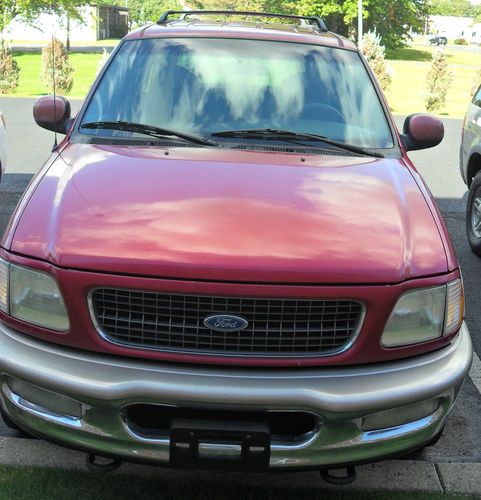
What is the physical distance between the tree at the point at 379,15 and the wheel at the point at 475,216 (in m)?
39.6

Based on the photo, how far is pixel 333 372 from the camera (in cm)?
257

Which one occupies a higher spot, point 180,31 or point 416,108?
point 180,31

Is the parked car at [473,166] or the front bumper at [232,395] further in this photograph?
the parked car at [473,166]

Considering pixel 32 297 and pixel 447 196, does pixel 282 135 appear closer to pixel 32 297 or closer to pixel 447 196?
pixel 32 297

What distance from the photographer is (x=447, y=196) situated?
30.5 feet

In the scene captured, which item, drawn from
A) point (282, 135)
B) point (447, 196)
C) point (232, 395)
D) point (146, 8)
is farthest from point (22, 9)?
point (146, 8)

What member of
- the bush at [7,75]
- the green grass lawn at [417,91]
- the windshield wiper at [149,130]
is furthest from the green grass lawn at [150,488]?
the bush at [7,75]

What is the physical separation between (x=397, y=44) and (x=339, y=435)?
166 ft

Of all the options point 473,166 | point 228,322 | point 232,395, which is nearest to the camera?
point 232,395

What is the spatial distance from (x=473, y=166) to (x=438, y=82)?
46.3ft

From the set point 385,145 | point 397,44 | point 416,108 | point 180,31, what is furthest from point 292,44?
point 397,44

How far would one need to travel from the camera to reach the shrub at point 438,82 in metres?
20.1

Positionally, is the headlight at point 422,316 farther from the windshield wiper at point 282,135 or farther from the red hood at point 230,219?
the windshield wiper at point 282,135

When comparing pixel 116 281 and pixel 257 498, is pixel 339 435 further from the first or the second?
pixel 116 281
